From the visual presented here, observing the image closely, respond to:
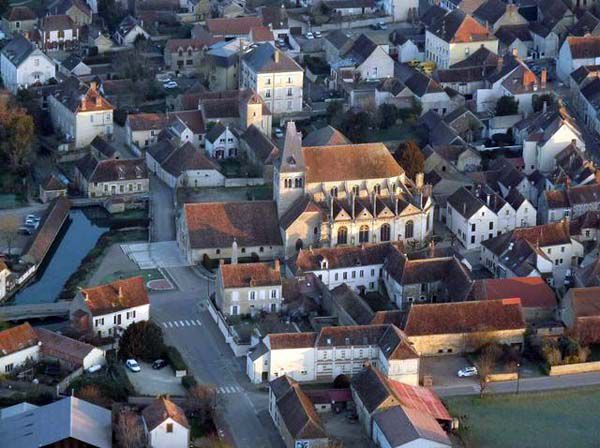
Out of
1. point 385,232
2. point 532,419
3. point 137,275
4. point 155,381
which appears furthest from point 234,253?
point 532,419

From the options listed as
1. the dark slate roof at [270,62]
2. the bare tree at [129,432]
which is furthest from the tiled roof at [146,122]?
the bare tree at [129,432]

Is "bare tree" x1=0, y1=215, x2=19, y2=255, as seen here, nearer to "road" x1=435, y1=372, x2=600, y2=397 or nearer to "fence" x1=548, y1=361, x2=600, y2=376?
"road" x1=435, y1=372, x2=600, y2=397

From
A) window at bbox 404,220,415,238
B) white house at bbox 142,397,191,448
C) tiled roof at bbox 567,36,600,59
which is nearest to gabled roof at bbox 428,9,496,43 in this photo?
tiled roof at bbox 567,36,600,59

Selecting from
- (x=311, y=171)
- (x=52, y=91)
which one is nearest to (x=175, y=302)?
(x=311, y=171)

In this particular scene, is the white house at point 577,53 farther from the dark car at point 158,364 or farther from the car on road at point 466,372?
the dark car at point 158,364

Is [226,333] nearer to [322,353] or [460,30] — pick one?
[322,353]

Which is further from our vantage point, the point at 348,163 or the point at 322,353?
the point at 348,163
